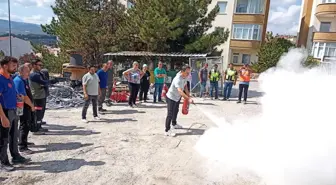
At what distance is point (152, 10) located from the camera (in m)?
14.0

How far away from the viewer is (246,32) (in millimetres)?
28188

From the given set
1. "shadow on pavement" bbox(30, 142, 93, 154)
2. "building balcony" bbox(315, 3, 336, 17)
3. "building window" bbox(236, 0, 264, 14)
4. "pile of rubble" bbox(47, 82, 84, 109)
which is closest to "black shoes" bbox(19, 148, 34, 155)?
"shadow on pavement" bbox(30, 142, 93, 154)

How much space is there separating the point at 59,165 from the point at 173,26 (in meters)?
10.6

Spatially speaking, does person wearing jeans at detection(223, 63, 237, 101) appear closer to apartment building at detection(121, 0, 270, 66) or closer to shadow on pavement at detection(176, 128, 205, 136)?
shadow on pavement at detection(176, 128, 205, 136)

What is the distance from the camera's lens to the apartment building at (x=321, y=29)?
25.5 meters

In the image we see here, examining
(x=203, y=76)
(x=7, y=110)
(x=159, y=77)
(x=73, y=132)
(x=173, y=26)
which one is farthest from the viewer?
(x=173, y=26)

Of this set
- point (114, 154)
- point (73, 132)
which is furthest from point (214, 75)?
point (114, 154)

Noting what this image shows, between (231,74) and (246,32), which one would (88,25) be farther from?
(246,32)

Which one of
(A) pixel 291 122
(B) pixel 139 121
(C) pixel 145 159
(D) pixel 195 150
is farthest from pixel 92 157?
(A) pixel 291 122

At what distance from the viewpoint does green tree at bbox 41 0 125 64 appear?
17.1 metres

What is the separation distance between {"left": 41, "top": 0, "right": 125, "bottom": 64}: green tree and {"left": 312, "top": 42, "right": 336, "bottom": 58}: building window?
2044cm

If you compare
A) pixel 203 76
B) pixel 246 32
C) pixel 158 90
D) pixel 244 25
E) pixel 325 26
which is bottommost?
pixel 158 90

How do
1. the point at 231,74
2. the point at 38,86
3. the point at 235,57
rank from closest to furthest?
the point at 38,86 → the point at 231,74 → the point at 235,57

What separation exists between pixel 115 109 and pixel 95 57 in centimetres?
1052
